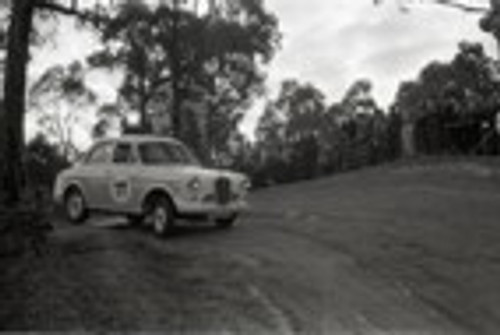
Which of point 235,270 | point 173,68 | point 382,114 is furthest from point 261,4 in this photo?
point 235,270

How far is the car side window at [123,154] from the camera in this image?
46.0ft

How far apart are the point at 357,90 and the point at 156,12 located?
59838 millimetres

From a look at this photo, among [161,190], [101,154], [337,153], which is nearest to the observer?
[161,190]

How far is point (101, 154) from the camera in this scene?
14664 millimetres

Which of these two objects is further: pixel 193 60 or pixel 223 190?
pixel 193 60

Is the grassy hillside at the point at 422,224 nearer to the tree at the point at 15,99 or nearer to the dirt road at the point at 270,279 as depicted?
the dirt road at the point at 270,279

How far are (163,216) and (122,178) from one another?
142 centimetres

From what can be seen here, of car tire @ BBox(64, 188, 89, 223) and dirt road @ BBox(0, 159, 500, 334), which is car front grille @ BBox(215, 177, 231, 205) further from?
car tire @ BBox(64, 188, 89, 223)

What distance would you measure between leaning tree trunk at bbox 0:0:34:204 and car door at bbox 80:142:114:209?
7.15 feet

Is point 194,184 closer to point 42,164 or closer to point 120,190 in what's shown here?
point 120,190

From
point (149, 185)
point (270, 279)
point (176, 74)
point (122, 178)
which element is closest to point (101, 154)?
point (122, 178)

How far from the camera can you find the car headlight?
12.8 meters

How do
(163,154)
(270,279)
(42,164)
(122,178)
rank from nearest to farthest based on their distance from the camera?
(270,279), (122,178), (163,154), (42,164)

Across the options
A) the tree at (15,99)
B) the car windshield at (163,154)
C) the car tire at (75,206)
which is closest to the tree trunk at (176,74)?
the tree at (15,99)
